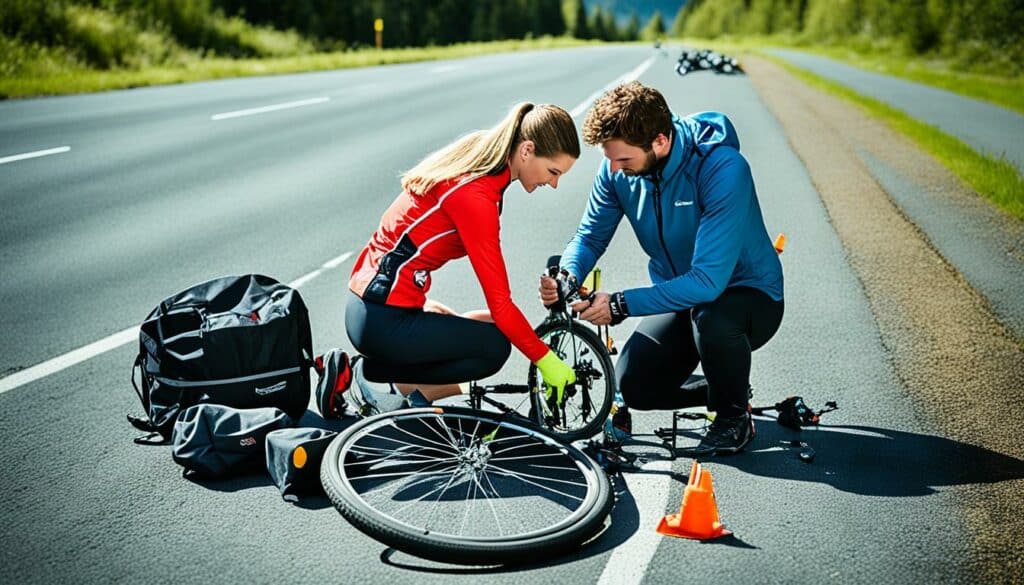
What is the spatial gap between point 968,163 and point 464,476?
11830 mm

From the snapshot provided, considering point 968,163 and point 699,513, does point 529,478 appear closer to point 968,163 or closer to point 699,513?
point 699,513

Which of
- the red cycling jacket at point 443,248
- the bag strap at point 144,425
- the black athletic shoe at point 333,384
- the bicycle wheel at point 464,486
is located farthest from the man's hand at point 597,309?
the bag strap at point 144,425

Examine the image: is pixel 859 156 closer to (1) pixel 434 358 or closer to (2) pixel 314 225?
(2) pixel 314 225

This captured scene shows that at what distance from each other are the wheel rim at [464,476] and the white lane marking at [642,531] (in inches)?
9.7

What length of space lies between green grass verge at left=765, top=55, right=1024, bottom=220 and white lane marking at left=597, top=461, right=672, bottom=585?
26.3 ft

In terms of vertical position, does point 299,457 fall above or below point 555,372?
below

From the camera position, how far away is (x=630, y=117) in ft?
13.9

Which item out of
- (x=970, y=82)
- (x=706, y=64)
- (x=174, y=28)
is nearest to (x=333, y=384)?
(x=174, y=28)

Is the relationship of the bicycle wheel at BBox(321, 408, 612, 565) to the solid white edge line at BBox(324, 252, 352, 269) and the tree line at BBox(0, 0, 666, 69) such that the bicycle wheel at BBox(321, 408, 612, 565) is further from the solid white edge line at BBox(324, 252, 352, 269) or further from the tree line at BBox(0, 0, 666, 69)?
the tree line at BBox(0, 0, 666, 69)

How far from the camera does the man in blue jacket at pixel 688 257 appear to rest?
437cm

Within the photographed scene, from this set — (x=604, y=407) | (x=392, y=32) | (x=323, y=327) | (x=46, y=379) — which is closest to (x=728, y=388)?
(x=604, y=407)

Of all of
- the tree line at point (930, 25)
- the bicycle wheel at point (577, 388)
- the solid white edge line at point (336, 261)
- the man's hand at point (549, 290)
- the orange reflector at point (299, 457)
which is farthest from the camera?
the tree line at point (930, 25)

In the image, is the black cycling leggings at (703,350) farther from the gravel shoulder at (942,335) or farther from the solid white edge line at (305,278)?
the solid white edge line at (305,278)

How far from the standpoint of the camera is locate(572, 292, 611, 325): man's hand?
4.53m
